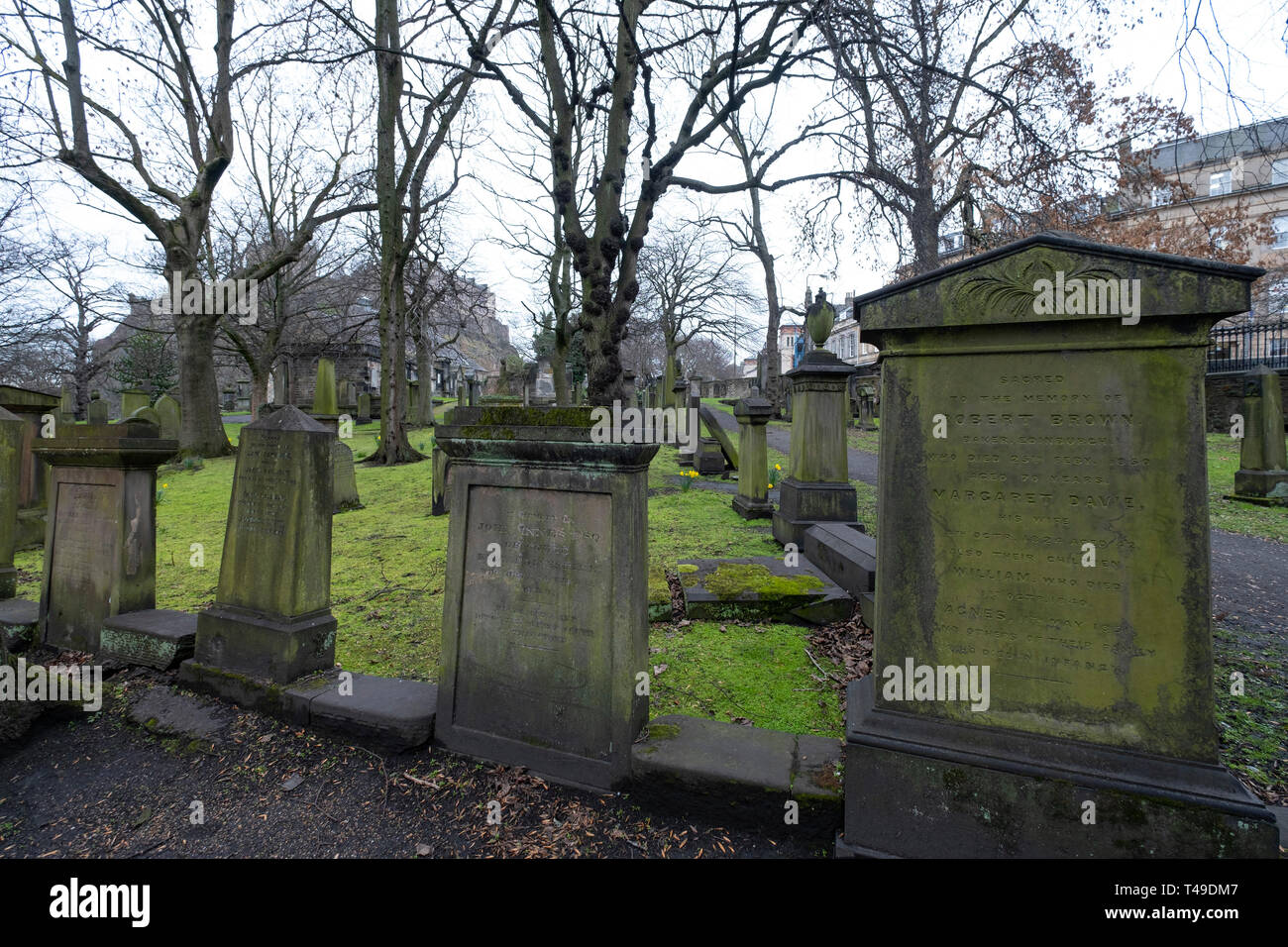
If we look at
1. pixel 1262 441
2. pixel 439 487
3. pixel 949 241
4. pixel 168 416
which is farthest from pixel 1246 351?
pixel 168 416

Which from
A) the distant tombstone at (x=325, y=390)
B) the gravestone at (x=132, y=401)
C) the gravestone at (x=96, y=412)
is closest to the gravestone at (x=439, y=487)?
the gravestone at (x=96, y=412)

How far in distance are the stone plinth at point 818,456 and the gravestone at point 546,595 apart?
445 centimetres

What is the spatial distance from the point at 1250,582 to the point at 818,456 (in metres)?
4.37

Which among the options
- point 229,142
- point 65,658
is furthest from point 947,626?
point 229,142

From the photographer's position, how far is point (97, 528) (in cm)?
416

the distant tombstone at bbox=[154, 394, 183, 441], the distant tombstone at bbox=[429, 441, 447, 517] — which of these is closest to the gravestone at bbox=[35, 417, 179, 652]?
the distant tombstone at bbox=[429, 441, 447, 517]

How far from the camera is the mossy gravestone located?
6.33ft

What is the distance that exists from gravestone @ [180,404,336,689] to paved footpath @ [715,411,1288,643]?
599 cm

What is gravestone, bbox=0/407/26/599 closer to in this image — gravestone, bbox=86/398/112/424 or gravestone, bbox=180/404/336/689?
gravestone, bbox=86/398/112/424

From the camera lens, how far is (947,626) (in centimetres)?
220

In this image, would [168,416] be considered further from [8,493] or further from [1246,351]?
[1246,351]

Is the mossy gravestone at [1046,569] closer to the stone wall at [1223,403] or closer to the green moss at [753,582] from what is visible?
the green moss at [753,582]
